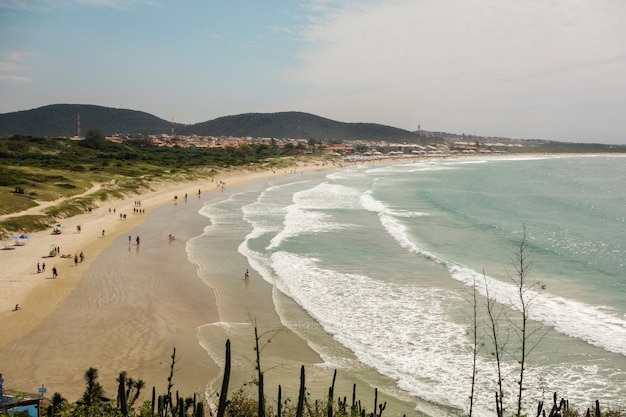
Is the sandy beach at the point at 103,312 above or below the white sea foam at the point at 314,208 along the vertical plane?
below

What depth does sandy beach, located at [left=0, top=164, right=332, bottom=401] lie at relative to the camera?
627 inches

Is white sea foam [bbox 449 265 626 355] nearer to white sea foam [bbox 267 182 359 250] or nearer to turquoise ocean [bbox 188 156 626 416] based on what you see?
turquoise ocean [bbox 188 156 626 416]

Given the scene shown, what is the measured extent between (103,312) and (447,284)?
52.3 feet

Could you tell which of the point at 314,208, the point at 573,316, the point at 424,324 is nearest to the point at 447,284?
the point at 424,324

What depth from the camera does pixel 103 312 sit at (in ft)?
70.0

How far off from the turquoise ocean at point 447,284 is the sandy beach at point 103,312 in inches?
145

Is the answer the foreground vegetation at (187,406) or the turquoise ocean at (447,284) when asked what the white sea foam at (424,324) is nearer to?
the turquoise ocean at (447,284)

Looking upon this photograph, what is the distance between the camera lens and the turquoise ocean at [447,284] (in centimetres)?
1574

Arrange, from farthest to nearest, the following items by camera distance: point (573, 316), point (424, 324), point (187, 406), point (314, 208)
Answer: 1. point (314, 208)
2. point (573, 316)
3. point (424, 324)
4. point (187, 406)

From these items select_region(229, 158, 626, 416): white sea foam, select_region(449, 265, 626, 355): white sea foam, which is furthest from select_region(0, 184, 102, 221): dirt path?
select_region(449, 265, 626, 355): white sea foam

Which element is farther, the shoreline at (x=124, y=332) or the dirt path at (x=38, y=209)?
the dirt path at (x=38, y=209)

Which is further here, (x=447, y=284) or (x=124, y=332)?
(x=447, y=284)

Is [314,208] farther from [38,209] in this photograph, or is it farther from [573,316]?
[573,316]

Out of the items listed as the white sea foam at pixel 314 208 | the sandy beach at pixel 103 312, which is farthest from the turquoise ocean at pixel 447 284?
the sandy beach at pixel 103 312
